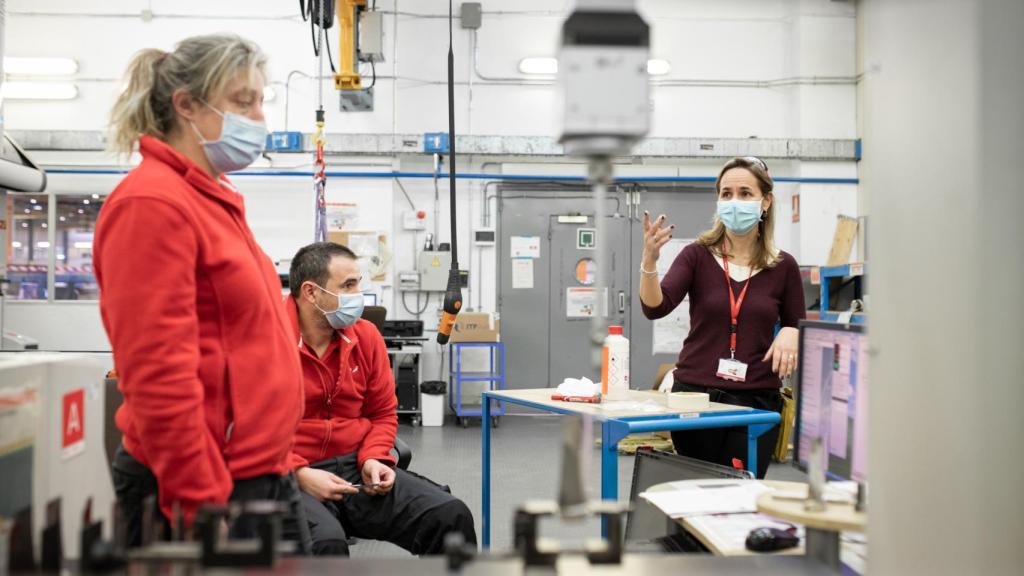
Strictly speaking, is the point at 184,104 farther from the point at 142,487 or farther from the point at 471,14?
the point at 471,14

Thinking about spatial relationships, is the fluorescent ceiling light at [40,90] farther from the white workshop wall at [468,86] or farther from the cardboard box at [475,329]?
the cardboard box at [475,329]

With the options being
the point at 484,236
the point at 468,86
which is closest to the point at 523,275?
the point at 484,236

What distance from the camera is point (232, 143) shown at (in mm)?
1225

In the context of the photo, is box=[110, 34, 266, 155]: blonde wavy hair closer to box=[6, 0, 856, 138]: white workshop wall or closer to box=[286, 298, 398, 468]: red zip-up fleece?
box=[286, 298, 398, 468]: red zip-up fleece

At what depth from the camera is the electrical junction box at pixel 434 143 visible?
19.5 feet

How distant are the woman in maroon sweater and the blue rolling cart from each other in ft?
11.8

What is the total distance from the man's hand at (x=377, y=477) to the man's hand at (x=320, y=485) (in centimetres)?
6

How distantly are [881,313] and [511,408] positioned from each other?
5.75 meters

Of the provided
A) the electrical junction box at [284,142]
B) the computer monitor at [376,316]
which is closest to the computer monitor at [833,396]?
the computer monitor at [376,316]

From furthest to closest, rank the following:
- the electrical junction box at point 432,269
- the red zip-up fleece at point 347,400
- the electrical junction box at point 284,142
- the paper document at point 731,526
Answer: the electrical junction box at point 432,269 < the electrical junction box at point 284,142 < the red zip-up fleece at point 347,400 < the paper document at point 731,526

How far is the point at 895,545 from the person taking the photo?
59 cm

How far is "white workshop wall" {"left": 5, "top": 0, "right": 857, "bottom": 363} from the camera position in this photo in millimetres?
6176

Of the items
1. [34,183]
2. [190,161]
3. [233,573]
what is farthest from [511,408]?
[233,573]

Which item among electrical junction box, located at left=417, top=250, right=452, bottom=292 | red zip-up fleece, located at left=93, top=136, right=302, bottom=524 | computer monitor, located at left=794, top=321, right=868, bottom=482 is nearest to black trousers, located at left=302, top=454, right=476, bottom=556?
red zip-up fleece, located at left=93, top=136, right=302, bottom=524
